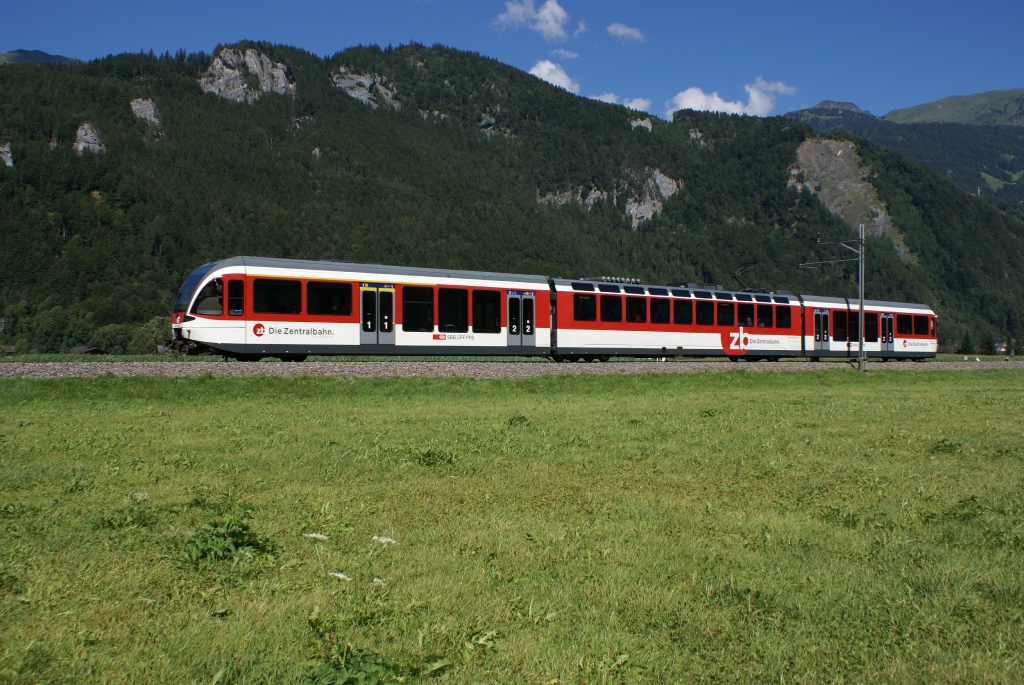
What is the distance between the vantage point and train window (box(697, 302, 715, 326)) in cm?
3625

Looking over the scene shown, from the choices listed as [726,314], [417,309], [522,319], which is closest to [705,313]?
[726,314]

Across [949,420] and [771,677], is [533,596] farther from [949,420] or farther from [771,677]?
[949,420]

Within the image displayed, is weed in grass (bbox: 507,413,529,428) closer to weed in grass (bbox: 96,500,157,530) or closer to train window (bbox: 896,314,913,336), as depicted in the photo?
weed in grass (bbox: 96,500,157,530)

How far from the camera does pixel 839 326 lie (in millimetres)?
42875

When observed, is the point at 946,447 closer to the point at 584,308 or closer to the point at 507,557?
the point at 507,557

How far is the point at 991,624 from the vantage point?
14.4 feet

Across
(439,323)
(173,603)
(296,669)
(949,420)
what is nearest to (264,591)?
(173,603)

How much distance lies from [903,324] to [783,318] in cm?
1096

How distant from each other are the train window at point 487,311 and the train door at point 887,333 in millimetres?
25680

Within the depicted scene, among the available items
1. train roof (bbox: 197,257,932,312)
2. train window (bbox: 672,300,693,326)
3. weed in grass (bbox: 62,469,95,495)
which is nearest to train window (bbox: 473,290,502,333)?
train roof (bbox: 197,257,932,312)

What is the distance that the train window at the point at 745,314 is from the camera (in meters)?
38.0

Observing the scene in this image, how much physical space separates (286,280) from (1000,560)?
2243cm

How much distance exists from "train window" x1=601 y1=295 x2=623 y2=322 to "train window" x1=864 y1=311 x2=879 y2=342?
59.1ft

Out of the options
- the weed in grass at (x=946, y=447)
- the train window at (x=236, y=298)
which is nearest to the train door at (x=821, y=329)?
the train window at (x=236, y=298)
